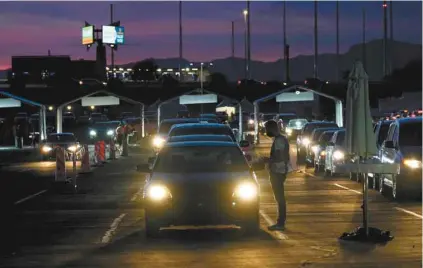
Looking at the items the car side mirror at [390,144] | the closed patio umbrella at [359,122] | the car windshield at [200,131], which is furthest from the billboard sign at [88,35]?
the closed patio umbrella at [359,122]

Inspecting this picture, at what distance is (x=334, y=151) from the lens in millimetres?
26953

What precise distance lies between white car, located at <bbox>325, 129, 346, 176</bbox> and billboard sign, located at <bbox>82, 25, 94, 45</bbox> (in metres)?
77.0

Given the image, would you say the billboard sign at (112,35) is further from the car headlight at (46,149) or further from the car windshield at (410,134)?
the car windshield at (410,134)

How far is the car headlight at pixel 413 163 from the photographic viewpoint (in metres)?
18.7

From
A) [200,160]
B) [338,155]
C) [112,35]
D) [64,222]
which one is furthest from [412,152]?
[112,35]

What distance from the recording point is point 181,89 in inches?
3241

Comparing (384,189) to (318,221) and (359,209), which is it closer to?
(359,209)

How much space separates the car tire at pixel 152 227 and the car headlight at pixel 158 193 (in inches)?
12.9

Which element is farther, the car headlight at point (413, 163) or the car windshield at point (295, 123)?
the car windshield at point (295, 123)

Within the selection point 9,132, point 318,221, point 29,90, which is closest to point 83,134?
point 9,132

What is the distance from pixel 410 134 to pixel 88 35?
86676 mm

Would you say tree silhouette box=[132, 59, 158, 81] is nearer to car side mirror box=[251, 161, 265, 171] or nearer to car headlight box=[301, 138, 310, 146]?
car headlight box=[301, 138, 310, 146]

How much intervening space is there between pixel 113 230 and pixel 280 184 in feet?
9.44

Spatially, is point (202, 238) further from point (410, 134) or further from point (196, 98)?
point (196, 98)
